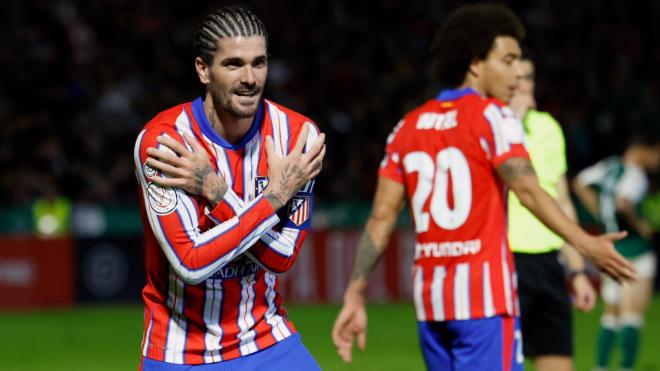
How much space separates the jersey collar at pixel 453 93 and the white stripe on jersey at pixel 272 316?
4.13 ft

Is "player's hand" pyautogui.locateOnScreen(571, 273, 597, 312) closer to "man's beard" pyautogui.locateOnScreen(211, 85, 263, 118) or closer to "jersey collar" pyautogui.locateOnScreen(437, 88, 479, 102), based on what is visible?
"jersey collar" pyautogui.locateOnScreen(437, 88, 479, 102)

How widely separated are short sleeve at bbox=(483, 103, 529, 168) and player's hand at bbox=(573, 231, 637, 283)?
18.8 inches

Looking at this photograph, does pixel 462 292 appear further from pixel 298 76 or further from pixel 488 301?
pixel 298 76

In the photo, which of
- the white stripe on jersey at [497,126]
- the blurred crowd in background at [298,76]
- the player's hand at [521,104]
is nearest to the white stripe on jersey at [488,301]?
the white stripe on jersey at [497,126]

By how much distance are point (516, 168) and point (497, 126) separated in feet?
0.65

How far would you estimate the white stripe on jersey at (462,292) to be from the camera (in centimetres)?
509

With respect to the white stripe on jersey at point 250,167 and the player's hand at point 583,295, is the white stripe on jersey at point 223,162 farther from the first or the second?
the player's hand at point 583,295

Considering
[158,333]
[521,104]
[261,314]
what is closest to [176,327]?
→ [158,333]

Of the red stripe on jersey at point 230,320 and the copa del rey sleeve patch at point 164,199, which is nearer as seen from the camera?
the copa del rey sleeve patch at point 164,199

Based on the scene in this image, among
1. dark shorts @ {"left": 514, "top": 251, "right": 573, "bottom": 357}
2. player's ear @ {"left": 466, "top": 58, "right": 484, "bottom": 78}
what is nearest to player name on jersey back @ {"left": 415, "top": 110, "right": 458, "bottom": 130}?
player's ear @ {"left": 466, "top": 58, "right": 484, "bottom": 78}

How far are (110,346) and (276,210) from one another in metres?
8.74

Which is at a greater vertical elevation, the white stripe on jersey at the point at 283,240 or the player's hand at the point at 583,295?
the white stripe on jersey at the point at 283,240

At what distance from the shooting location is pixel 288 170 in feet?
14.1

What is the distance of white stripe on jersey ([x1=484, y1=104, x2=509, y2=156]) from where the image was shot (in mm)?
5020
